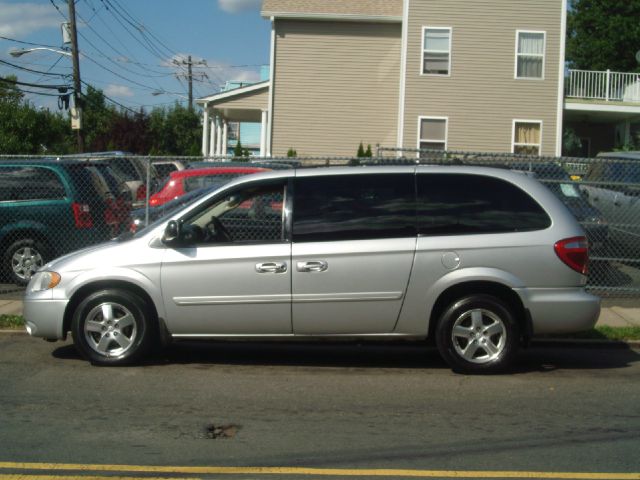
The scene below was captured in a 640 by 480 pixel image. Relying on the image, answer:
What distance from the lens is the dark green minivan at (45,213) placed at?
1187 cm

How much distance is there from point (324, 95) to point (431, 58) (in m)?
3.60

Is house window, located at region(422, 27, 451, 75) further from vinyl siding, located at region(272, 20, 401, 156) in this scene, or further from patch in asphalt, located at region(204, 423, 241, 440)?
patch in asphalt, located at region(204, 423, 241, 440)

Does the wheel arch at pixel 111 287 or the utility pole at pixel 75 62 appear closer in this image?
the wheel arch at pixel 111 287

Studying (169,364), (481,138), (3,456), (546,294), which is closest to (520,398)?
(546,294)

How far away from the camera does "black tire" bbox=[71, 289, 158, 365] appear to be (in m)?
7.68

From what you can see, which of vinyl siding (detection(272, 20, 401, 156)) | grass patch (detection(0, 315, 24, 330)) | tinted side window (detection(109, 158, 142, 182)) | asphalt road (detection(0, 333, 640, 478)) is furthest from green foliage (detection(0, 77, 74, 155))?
asphalt road (detection(0, 333, 640, 478))

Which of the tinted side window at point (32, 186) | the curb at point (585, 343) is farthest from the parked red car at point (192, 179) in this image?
the curb at point (585, 343)

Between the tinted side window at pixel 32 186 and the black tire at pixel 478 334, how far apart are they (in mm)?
6709

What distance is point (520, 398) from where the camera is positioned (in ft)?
23.0

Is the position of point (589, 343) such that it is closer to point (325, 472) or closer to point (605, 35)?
point (325, 472)

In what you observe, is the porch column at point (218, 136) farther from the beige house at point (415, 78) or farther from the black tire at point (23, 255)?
the black tire at point (23, 255)

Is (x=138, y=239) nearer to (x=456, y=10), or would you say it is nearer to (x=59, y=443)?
(x=59, y=443)

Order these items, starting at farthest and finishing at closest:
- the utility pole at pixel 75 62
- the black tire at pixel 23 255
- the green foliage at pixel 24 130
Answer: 1. the green foliage at pixel 24 130
2. the utility pole at pixel 75 62
3. the black tire at pixel 23 255

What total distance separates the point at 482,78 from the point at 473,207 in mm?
18937
